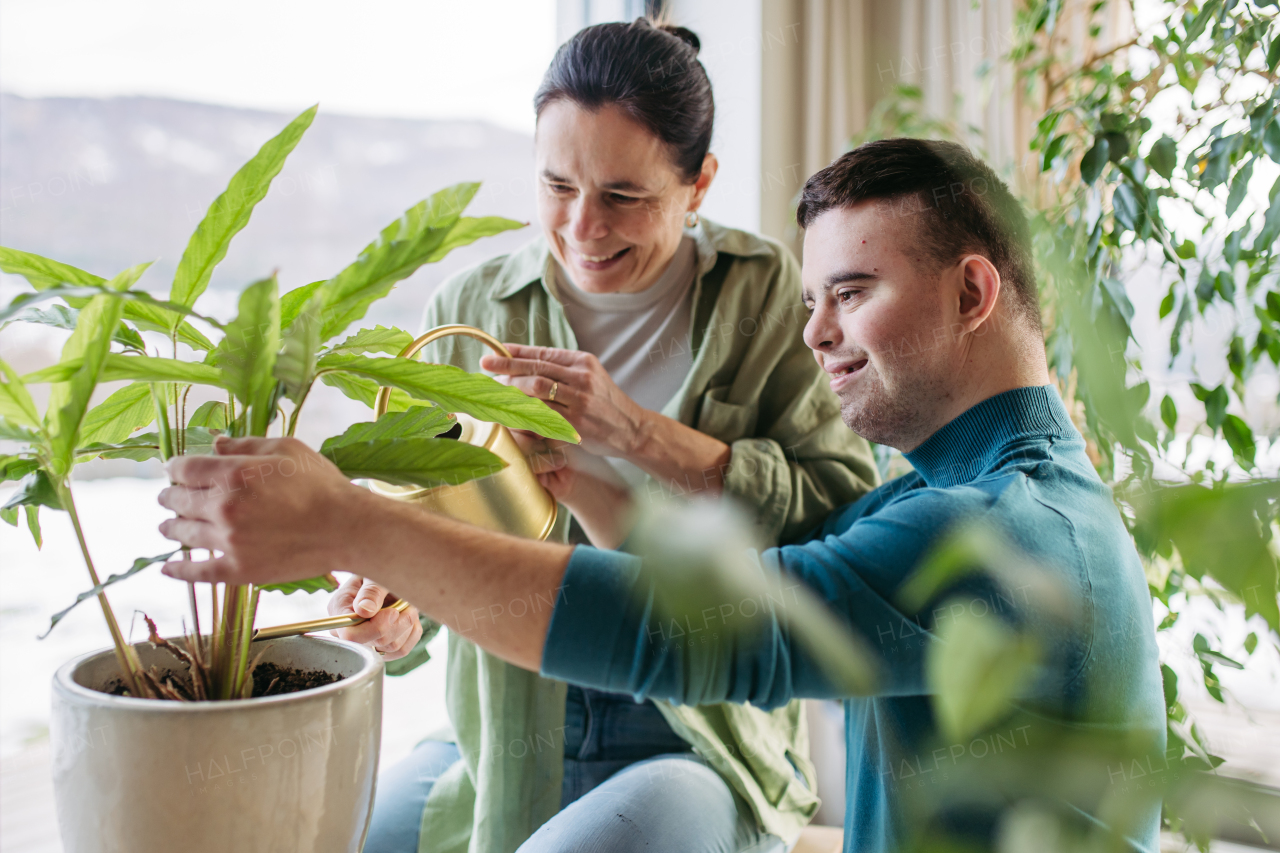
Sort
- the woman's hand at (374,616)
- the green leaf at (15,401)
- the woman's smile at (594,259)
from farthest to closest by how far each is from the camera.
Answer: the woman's smile at (594,259) < the woman's hand at (374,616) < the green leaf at (15,401)

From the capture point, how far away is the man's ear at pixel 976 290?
84 centimetres

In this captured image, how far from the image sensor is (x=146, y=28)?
1118 mm

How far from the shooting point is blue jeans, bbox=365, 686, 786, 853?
90cm

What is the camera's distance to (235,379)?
56 cm

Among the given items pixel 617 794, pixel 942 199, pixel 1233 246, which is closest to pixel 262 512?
pixel 617 794

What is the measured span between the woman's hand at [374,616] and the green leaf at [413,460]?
0.20m

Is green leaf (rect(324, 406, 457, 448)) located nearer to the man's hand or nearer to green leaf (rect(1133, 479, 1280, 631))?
the man's hand

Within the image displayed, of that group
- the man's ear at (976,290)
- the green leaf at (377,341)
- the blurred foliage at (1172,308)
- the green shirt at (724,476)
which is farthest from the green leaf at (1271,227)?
the green leaf at (377,341)

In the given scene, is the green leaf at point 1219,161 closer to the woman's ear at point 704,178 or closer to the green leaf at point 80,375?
the woman's ear at point 704,178

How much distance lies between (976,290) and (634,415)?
1.38 ft

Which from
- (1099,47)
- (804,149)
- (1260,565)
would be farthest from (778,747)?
(1099,47)

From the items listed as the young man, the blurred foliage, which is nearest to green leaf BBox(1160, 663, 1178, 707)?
the blurred foliage

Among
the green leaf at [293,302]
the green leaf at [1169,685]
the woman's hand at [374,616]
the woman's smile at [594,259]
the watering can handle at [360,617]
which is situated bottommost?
the green leaf at [1169,685]

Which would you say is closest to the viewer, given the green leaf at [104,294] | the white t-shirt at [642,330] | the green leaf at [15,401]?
the green leaf at [104,294]
